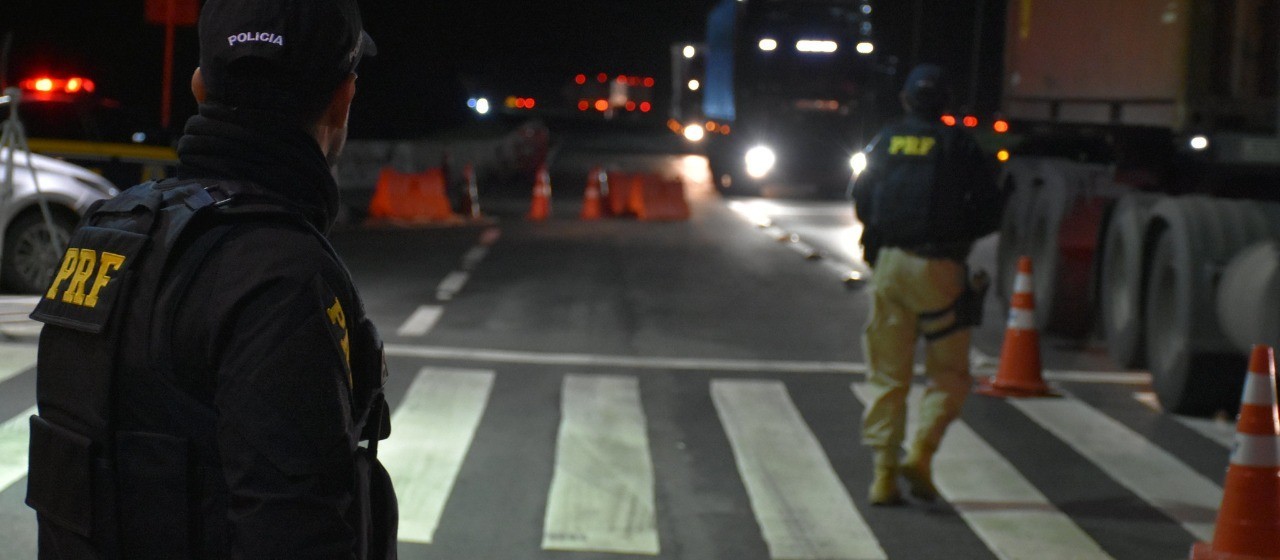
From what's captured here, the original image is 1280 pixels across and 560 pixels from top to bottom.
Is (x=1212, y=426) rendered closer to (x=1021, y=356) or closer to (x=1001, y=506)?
(x=1021, y=356)

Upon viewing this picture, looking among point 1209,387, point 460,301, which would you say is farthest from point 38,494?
point 460,301

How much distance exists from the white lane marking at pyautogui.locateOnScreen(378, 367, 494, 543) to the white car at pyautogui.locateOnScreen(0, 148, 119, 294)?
4045 mm

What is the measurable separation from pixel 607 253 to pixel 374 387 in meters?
15.6

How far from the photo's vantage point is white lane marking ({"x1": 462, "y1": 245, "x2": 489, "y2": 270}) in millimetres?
16094

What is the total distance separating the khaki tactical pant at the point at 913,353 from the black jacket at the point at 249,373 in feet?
15.6

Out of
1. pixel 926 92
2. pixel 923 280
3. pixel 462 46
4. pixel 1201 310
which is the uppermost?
pixel 462 46

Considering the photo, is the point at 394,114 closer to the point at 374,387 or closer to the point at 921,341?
the point at 921,341

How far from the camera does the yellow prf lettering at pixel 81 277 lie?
206 cm

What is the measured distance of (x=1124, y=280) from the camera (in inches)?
405

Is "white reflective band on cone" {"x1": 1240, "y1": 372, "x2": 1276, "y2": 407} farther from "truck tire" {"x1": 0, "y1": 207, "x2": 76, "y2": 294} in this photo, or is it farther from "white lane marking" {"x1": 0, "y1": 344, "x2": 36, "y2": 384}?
"truck tire" {"x1": 0, "y1": 207, "x2": 76, "y2": 294}

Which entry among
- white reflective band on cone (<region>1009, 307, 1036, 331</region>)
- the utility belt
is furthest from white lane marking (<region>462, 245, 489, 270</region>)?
the utility belt

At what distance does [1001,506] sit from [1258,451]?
1496 millimetres

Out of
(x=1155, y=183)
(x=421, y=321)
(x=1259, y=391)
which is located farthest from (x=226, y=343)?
(x=1155, y=183)

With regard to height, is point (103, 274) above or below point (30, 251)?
above
